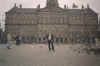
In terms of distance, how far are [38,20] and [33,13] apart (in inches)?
65.9

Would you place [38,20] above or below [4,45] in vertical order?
above

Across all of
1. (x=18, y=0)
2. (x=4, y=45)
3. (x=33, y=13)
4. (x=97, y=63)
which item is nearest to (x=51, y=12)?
(x=33, y=13)

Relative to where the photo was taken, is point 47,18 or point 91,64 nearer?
point 91,64

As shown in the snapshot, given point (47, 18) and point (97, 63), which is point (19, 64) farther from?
point (47, 18)

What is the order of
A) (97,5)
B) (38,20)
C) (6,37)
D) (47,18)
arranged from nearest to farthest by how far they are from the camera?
1. (97,5)
2. (6,37)
3. (38,20)
4. (47,18)

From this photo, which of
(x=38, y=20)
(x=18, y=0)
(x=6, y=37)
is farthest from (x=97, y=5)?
(x=38, y=20)

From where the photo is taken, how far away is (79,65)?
3572mm

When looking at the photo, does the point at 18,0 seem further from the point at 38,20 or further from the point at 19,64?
the point at 38,20

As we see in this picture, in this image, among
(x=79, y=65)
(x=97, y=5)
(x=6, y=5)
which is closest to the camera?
(x=79, y=65)

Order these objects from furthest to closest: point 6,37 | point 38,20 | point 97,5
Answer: point 38,20
point 6,37
point 97,5

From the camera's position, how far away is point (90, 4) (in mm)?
5320

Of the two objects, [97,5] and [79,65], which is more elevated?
[97,5]

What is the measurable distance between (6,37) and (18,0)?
270 cm

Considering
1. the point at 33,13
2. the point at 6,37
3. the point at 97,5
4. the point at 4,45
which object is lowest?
the point at 4,45
